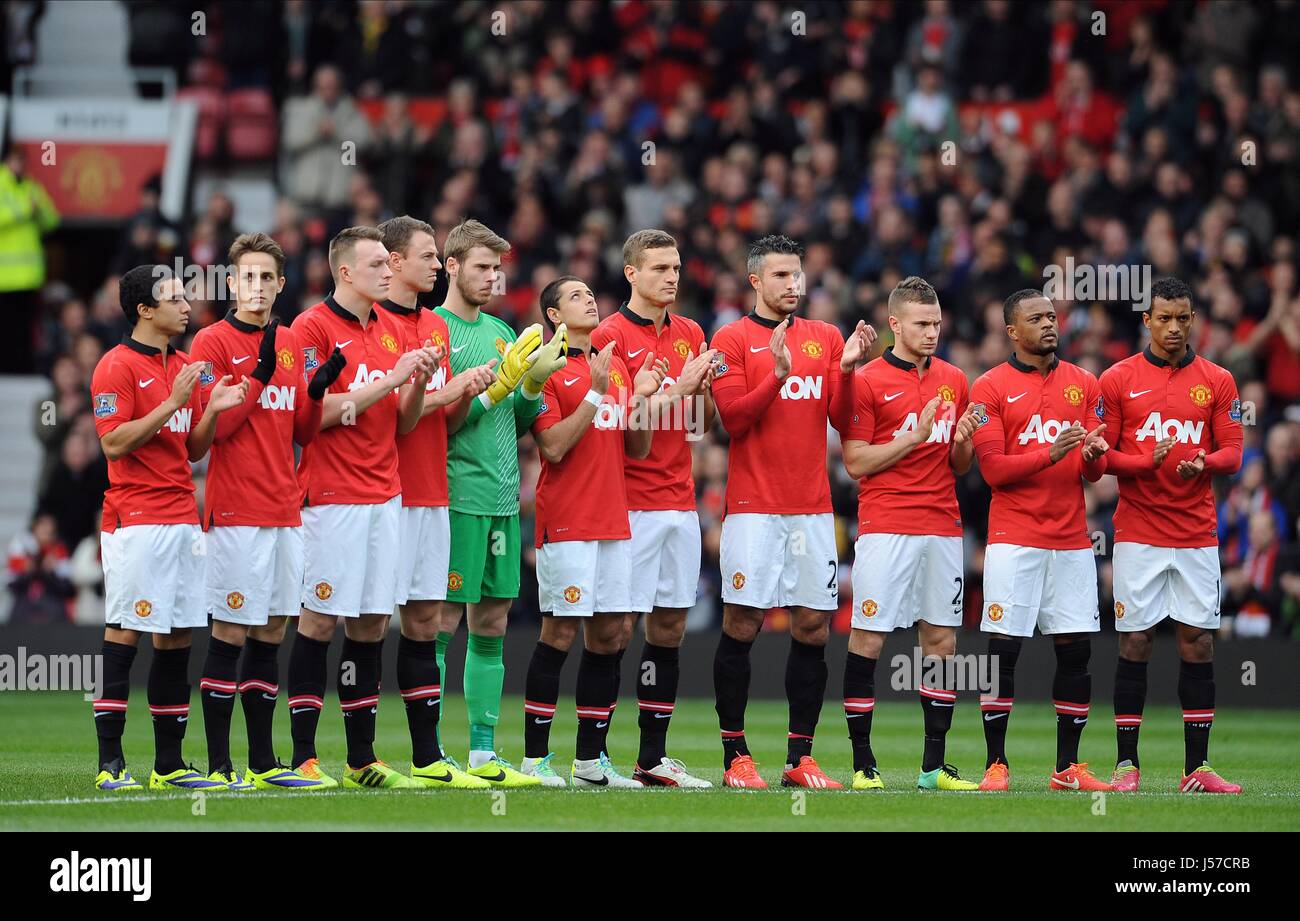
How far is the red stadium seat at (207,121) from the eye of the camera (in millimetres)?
24500

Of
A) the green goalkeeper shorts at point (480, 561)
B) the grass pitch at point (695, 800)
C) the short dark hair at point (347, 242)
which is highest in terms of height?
the short dark hair at point (347, 242)

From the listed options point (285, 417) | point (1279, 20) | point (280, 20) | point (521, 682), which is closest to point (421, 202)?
point (280, 20)

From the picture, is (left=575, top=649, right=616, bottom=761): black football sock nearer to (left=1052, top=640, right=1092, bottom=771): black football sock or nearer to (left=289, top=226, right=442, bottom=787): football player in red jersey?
(left=289, top=226, right=442, bottom=787): football player in red jersey

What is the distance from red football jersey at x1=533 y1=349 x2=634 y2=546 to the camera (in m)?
10.9

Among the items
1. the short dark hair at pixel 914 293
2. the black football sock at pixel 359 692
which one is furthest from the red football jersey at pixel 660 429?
the black football sock at pixel 359 692

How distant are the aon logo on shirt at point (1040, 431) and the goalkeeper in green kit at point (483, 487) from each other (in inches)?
106

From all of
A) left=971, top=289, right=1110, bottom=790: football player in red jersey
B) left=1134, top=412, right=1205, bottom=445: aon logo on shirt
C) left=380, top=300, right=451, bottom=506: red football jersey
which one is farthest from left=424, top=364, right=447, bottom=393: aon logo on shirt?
left=1134, top=412, right=1205, bottom=445: aon logo on shirt

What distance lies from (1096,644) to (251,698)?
9.02 metres

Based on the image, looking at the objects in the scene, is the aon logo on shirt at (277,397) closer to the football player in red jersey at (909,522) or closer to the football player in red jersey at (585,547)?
the football player in red jersey at (585,547)

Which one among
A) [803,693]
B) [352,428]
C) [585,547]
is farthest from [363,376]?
[803,693]

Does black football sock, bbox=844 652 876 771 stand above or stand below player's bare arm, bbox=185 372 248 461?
below

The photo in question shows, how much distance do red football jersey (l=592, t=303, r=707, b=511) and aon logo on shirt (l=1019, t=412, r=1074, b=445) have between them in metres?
1.93

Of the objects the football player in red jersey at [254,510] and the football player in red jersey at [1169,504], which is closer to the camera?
the football player in red jersey at [254,510]

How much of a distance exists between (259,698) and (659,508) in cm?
249
